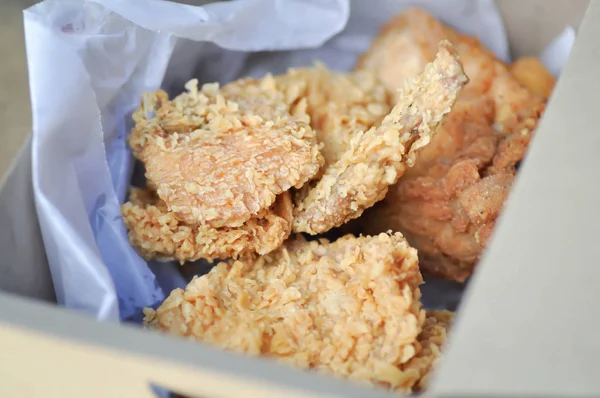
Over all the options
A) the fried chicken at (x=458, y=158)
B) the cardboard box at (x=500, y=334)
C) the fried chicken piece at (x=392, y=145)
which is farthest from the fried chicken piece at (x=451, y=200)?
the cardboard box at (x=500, y=334)

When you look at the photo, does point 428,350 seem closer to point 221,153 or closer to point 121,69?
point 221,153

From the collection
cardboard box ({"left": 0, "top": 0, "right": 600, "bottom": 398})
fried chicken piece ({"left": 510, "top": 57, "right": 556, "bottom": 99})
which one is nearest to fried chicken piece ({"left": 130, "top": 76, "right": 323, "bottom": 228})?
cardboard box ({"left": 0, "top": 0, "right": 600, "bottom": 398})

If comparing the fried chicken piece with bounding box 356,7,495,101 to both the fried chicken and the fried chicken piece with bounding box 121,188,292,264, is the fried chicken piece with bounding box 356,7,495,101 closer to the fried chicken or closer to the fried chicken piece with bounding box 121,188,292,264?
the fried chicken

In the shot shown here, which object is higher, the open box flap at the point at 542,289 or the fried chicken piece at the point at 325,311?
the open box flap at the point at 542,289

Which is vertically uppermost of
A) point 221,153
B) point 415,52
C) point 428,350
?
point 415,52

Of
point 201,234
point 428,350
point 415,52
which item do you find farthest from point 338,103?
point 428,350

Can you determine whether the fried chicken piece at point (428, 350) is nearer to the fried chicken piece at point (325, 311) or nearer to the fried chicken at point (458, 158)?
the fried chicken piece at point (325, 311)
